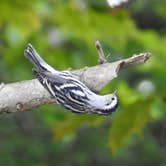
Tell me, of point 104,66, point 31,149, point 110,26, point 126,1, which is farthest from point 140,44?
point 104,66

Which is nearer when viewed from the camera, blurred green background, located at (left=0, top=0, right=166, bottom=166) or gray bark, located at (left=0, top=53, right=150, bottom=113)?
gray bark, located at (left=0, top=53, right=150, bottom=113)

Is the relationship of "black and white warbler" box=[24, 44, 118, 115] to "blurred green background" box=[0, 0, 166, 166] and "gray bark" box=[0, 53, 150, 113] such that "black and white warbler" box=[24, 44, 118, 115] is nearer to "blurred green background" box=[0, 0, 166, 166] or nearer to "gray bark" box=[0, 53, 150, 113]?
"gray bark" box=[0, 53, 150, 113]

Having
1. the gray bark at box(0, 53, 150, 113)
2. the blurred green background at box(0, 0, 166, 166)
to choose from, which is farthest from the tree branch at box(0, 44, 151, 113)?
the blurred green background at box(0, 0, 166, 166)

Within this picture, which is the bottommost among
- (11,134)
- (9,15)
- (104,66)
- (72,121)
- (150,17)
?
(150,17)

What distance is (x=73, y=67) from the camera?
6.05ft

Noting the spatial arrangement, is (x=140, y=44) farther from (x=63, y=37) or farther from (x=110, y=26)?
(x=63, y=37)

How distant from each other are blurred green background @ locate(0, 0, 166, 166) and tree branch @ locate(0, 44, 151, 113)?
0.54 meters

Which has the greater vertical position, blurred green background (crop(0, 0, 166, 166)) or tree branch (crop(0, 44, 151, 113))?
tree branch (crop(0, 44, 151, 113))

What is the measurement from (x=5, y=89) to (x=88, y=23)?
935 mm

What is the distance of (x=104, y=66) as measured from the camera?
82 centimetres

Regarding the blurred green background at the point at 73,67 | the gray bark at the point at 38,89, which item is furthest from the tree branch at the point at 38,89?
the blurred green background at the point at 73,67

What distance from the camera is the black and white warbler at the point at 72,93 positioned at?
0.76 meters

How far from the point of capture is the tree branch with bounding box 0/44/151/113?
2.62 feet

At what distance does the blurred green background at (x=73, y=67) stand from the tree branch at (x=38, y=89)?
536 mm
